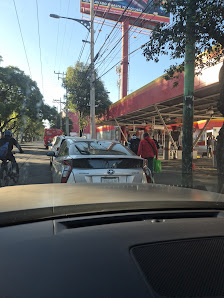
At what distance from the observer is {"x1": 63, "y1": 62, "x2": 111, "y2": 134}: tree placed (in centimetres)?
2580

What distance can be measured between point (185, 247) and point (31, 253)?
2.27 feet

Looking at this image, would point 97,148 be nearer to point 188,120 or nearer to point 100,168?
point 100,168

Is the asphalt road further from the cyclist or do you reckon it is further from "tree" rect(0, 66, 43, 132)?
"tree" rect(0, 66, 43, 132)

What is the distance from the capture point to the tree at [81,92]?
25797mm

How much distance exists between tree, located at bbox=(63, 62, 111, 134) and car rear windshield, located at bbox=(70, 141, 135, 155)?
66.6 feet

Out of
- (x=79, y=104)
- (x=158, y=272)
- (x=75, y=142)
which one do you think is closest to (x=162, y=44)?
(x=75, y=142)

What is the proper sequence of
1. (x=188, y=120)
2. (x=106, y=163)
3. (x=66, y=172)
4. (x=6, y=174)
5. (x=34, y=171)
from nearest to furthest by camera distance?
(x=66, y=172), (x=106, y=163), (x=188, y=120), (x=6, y=174), (x=34, y=171)

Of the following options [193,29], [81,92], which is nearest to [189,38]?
[193,29]

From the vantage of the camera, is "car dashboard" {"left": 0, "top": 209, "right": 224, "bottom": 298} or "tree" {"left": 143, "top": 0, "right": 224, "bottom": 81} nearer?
"car dashboard" {"left": 0, "top": 209, "right": 224, "bottom": 298}

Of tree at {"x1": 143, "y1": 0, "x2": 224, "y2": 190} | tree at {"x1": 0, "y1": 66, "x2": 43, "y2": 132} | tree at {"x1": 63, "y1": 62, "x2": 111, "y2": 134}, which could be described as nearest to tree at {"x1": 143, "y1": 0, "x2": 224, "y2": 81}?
tree at {"x1": 143, "y1": 0, "x2": 224, "y2": 190}

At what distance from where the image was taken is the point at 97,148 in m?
4.94

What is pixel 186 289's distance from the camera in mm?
876

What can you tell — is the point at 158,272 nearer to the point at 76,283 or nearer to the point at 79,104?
the point at 76,283

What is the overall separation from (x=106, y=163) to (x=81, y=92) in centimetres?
2283
